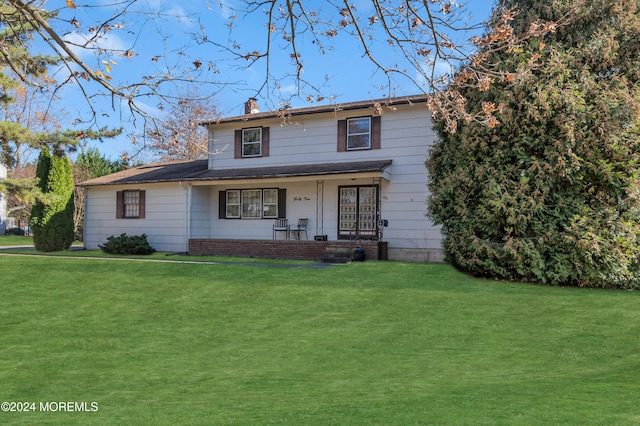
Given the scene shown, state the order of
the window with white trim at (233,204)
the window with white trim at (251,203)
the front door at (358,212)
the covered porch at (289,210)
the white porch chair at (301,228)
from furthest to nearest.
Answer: the window with white trim at (233,204) → the window with white trim at (251,203) → the white porch chair at (301,228) → the front door at (358,212) → the covered porch at (289,210)

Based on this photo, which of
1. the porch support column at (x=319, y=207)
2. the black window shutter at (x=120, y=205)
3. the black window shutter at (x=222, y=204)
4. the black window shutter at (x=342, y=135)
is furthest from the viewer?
the black window shutter at (x=120, y=205)

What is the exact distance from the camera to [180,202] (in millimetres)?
22484

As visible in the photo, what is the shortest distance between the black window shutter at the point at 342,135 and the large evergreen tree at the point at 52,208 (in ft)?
41.9

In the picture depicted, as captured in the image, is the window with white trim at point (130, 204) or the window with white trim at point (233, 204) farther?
the window with white trim at point (130, 204)

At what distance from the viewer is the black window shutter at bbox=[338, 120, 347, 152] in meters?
19.9

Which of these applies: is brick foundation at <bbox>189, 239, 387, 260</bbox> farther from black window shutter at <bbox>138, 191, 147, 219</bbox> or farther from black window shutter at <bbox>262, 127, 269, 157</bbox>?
black window shutter at <bbox>262, 127, 269, 157</bbox>

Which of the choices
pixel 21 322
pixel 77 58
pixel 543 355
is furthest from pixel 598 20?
pixel 21 322

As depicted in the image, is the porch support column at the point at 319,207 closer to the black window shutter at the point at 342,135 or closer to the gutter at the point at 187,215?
the black window shutter at the point at 342,135

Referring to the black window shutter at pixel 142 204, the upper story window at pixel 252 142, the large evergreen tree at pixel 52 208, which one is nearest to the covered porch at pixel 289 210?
the upper story window at pixel 252 142

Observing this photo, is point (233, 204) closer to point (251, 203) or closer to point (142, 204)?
point (251, 203)

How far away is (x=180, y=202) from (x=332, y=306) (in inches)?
526

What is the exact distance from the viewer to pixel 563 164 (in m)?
12.5

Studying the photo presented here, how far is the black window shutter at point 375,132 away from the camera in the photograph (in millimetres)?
19141

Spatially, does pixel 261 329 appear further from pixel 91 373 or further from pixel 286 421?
pixel 286 421
